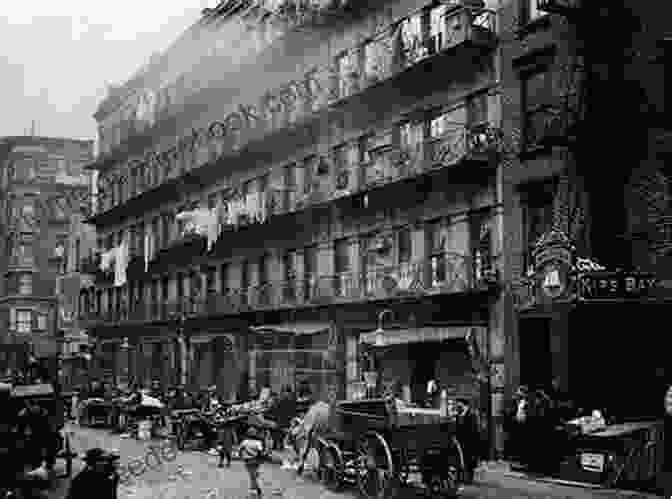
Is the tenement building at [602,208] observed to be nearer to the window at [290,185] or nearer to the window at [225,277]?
the window at [290,185]

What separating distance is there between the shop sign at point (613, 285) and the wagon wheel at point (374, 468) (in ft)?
19.3

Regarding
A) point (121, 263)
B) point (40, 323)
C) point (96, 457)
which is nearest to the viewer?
point (96, 457)

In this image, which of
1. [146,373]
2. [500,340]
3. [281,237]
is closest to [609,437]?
[500,340]

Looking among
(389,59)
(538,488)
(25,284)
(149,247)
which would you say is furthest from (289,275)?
(25,284)

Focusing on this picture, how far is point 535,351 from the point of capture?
21250 millimetres

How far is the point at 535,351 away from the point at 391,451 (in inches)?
317

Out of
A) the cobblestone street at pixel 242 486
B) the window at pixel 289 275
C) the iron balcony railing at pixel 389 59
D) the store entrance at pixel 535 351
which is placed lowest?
the cobblestone street at pixel 242 486

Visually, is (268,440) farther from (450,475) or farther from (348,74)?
(348,74)

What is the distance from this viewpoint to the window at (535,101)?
837 inches

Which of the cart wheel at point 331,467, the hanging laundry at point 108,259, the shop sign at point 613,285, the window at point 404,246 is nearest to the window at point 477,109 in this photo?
the window at point 404,246

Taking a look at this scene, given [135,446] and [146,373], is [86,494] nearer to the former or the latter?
[135,446]

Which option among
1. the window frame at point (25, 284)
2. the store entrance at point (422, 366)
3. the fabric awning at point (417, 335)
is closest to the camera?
the fabric awning at point (417, 335)

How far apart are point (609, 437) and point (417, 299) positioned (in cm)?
949

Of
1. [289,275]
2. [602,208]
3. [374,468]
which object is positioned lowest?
[374,468]
